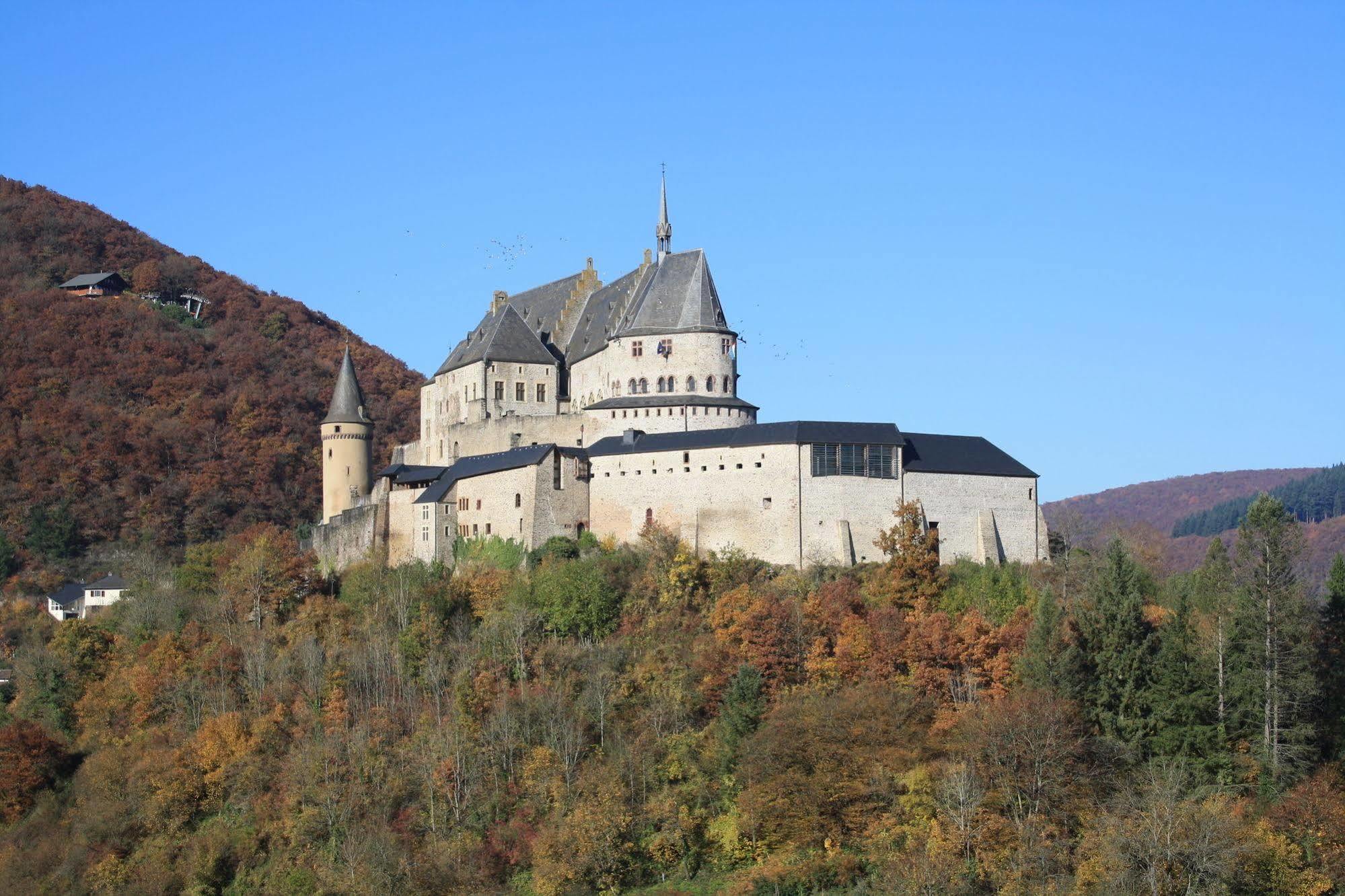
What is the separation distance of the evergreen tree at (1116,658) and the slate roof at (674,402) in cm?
1857

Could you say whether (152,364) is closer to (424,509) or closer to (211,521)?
(211,521)

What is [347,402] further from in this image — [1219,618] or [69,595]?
[1219,618]

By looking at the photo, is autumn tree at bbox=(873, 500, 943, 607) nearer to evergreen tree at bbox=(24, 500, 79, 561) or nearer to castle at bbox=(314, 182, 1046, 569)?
castle at bbox=(314, 182, 1046, 569)

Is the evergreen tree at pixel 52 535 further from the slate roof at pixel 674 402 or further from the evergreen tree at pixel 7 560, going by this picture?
the slate roof at pixel 674 402

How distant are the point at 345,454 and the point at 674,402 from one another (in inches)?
527

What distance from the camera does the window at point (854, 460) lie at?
5425cm

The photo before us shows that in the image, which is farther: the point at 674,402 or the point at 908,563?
the point at 674,402

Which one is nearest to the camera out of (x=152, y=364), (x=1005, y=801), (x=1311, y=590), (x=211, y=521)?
(x=1005, y=801)

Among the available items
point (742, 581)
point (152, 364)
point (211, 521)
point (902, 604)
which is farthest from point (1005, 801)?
point (152, 364)

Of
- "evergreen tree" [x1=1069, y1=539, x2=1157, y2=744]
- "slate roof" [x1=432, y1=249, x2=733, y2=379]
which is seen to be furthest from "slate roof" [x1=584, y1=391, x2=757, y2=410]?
"evergreen tree" [x1=1069, y1=539, x2=1157, y2=744]

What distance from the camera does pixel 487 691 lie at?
168ft

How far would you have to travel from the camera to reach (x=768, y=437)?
55.1m

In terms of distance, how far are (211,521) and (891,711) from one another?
1757 inches

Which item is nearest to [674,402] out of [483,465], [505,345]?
[483,465]
